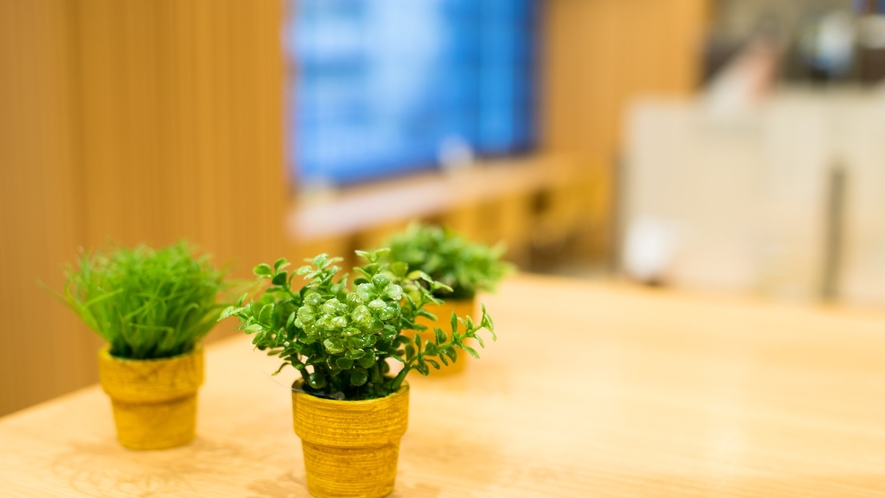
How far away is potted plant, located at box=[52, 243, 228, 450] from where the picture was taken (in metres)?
0.89

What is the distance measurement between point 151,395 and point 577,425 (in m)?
0.44

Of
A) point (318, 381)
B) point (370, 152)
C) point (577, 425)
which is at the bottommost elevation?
point (370, 152)

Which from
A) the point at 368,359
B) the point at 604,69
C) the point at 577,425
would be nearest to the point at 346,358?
the point at 368,359

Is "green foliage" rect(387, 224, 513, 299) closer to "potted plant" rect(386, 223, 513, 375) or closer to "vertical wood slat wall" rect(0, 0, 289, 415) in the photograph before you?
"potted plant" rect(386, 223, 513, 375)

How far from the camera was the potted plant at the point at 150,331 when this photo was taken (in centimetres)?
89

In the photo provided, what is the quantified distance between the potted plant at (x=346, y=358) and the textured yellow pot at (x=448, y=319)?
12.2 inches

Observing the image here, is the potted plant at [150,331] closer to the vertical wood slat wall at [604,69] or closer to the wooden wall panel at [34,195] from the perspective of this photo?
the wooden wall panel at [34,195]

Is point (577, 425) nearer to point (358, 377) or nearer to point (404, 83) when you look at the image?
point (358, 377)

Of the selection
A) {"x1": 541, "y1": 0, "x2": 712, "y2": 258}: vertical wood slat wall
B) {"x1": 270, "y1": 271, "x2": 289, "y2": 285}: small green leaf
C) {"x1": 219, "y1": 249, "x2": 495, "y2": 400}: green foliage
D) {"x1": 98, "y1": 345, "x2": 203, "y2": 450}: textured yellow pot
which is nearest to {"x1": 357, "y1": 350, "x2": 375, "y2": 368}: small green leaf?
{"x1": 219, "y1": 249, "x2": 495, "y2": 400}: green foliage

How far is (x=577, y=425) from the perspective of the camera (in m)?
1.01

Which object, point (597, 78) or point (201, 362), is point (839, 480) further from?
point (597, 78)

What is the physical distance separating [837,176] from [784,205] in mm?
153

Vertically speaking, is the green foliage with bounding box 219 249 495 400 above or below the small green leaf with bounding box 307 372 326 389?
above

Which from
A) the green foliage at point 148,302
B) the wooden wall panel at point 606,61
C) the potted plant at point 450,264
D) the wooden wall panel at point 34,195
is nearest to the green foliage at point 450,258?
the potted plant at point 450,264
